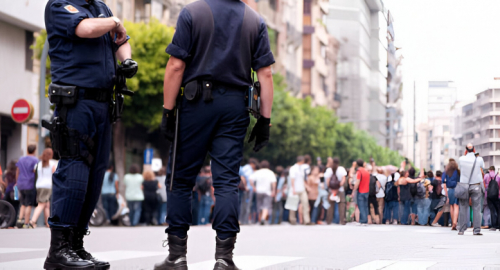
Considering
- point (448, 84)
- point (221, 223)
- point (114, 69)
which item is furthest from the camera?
point (448, 84)

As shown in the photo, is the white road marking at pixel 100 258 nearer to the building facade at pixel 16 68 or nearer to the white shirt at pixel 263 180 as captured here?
the white shirt at pixel 263 180

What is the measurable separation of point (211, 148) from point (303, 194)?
54.3 ft

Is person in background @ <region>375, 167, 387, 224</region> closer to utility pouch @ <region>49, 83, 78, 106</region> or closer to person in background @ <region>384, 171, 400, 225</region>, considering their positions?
person in background @ <region>384, 171, 400, 225</region>

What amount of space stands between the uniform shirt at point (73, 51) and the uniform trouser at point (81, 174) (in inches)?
6.1

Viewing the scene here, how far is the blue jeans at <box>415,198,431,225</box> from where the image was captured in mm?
24109

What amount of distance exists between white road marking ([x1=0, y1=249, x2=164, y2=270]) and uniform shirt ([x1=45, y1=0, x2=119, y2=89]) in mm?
1475

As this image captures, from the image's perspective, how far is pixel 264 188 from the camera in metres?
21.9

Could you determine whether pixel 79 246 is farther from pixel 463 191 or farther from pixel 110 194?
pixel 110 194

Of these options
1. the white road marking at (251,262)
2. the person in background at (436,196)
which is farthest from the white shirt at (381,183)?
the white road marking at (251,262)

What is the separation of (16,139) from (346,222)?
39.2ft

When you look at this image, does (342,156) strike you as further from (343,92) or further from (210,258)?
(210,258)

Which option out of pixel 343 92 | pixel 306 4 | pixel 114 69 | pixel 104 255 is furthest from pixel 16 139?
pixel 343 92

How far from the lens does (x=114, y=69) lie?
582 cm

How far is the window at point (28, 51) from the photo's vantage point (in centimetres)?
3014
